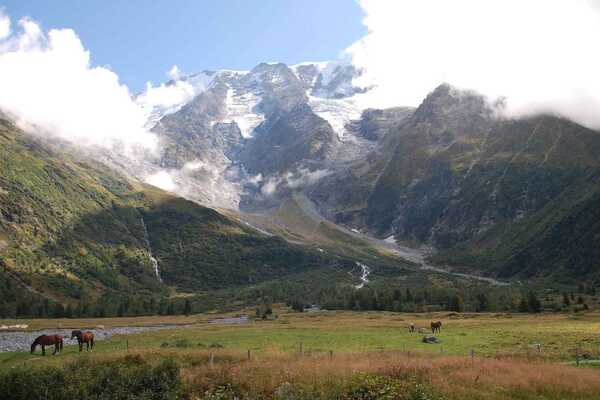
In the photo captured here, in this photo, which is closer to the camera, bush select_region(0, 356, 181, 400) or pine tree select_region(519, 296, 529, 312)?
bush select_region(0, 356, 181, 400)

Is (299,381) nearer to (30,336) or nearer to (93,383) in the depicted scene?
(93,383)

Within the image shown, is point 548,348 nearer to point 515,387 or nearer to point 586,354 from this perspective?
point 586,354

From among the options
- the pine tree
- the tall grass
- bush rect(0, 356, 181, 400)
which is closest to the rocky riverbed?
bush rect(0, 356, 181, 400)

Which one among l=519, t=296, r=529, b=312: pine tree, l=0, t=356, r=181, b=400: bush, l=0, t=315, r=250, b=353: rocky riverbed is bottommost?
l=519, t=296, r=529, b=312: pine tree

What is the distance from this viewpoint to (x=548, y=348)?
186 feet

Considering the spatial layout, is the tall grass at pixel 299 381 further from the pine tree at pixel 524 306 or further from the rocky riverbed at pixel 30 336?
the pine tree at pixel 524 306

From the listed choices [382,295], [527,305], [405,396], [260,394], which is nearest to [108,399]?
[260,394]

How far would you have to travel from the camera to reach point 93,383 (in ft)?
105

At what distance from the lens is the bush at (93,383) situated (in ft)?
102

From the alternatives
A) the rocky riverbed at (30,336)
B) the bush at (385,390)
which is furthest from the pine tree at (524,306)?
the bush at (385,390)

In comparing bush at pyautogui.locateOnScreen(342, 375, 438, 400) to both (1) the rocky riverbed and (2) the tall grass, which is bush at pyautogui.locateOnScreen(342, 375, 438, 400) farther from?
(1) the rocky riverbed

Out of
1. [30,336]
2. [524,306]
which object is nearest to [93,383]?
[30,336]

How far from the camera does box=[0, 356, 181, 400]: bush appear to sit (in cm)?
3108

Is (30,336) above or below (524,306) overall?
above
